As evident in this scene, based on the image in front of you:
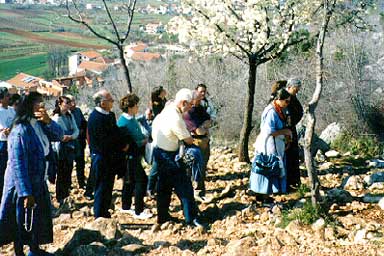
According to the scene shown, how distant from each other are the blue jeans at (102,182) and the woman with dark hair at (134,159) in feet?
1.59

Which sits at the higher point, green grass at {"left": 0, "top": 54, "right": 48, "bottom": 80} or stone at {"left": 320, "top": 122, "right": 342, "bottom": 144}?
green grass at {"left": 0, "top": 54, "right": 48, "bottom": 80}

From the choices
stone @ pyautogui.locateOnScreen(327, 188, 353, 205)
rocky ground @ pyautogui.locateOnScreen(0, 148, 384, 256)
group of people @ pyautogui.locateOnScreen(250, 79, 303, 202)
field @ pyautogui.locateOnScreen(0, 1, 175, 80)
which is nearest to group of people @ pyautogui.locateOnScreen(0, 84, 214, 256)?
rocky ground @ pyautogui.locateOnScreen(0, 148, 384, 256)

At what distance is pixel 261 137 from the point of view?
21.7 ft

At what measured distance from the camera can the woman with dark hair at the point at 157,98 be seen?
7.60m

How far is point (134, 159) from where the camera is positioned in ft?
22.5

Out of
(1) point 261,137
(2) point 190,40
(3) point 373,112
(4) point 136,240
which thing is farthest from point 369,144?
(4) point 136,240

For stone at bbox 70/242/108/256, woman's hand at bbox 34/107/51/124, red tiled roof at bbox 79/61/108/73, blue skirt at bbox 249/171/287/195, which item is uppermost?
red tiled roof at bbox 79/61/108/73

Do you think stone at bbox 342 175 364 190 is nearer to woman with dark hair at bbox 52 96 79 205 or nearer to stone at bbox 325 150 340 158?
stone at bbox 325 150 340 158

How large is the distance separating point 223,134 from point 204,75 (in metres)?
7.82

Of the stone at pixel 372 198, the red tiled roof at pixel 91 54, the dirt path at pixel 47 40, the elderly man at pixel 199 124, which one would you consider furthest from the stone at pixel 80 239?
the dirt path at pixel 47 40

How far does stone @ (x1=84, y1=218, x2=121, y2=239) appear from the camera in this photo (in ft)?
19.6

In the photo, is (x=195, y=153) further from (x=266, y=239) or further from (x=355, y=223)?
(x=355, y=223)

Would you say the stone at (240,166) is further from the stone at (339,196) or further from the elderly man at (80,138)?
the elderly man at (80,138)

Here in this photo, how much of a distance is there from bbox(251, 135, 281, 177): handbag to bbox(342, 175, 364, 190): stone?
1.78 metres
